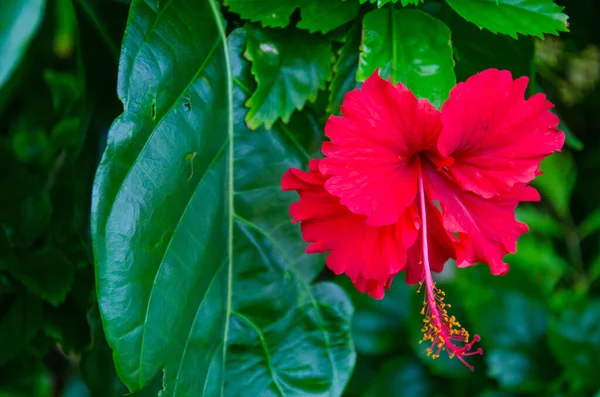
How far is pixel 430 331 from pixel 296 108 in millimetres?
208

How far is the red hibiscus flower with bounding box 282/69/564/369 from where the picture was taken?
0.41m

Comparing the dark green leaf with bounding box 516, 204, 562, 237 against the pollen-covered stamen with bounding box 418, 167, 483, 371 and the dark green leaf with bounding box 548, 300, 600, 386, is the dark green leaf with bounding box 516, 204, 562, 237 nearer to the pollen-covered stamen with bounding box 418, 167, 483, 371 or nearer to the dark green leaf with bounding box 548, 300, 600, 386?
the dark green leaf with bounding box 548, 300, 600, 386

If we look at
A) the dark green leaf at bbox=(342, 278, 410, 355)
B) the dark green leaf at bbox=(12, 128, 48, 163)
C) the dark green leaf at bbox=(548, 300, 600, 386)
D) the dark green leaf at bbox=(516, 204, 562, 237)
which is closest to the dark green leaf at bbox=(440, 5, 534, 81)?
the dark green leaf at bbox=(12, 128, 48, 163)

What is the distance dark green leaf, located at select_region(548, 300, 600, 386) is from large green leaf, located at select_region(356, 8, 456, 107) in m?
0.81

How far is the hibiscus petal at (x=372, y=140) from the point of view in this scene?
403mm

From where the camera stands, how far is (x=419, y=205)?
1.45 ft

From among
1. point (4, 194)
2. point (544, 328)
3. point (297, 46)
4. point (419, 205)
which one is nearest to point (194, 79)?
point (297, 46)

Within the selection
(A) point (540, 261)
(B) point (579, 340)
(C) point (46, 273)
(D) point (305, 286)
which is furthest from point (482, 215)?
(A) point (540, 261)

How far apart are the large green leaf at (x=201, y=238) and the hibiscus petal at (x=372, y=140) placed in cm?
12

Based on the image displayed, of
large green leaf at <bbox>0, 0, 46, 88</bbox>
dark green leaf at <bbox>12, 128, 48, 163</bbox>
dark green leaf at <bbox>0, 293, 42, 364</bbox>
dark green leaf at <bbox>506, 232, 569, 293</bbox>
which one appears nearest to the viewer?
large green leaf at <bbox>0, 0, 46, 88</bbox>

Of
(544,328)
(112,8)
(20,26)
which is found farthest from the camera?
(544,328)

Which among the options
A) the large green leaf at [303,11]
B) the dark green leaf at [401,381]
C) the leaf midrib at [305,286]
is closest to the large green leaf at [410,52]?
the large green leaf at [303,11]

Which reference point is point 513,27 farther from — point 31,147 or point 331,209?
point 31,147

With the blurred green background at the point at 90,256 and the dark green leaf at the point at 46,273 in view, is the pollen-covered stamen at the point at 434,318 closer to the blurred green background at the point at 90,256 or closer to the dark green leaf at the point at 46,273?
the blurred green background at the point at 90,256
